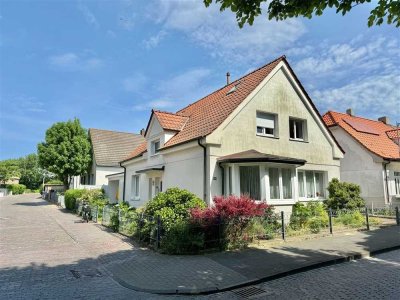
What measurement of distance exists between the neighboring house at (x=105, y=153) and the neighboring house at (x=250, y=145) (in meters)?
15.3

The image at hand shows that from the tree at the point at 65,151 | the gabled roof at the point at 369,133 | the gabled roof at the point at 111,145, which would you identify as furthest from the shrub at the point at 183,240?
the tree at the point at 65,151

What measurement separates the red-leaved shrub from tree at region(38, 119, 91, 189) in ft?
89.3

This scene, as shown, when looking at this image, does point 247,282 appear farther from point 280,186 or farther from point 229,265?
point 280,186

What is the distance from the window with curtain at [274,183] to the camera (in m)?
13.9

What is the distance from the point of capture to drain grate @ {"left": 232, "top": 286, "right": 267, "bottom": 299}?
19.9 feet

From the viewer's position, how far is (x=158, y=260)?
8641 mm

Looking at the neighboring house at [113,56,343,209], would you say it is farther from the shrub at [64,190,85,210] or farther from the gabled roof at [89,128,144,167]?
the gabled roof at [89,128,144,167]

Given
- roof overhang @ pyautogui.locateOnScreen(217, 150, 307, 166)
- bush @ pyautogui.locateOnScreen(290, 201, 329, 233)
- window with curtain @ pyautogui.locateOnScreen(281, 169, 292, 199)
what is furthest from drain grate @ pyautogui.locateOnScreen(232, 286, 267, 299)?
window with curtain @ pyautogui.locateOnScreen(281, 169, 292, 199)

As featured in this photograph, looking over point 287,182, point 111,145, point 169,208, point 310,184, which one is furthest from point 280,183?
point 111,145

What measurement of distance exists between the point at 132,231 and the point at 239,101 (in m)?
7.71

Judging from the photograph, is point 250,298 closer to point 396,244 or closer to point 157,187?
point 396,244

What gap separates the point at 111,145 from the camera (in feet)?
123

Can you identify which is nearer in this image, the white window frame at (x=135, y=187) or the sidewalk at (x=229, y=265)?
the sidewalk at (x=229, y=265)

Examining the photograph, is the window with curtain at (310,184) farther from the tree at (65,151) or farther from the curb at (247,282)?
the tree at (65,151)
